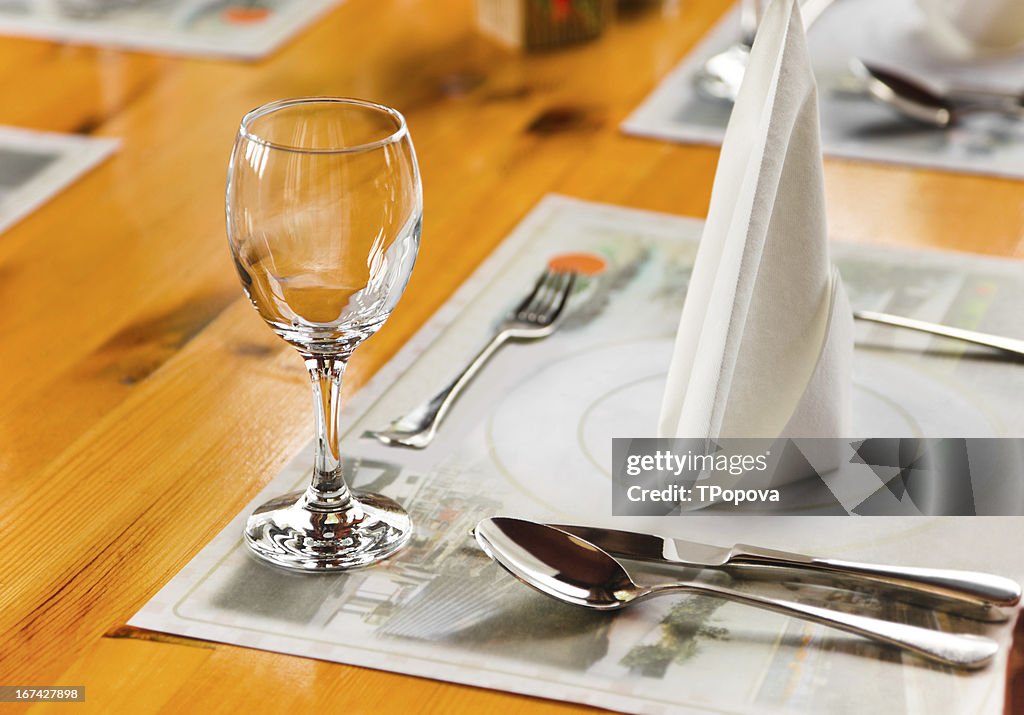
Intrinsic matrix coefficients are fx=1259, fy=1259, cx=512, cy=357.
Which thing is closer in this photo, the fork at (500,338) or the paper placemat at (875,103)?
the fork at (500,338)

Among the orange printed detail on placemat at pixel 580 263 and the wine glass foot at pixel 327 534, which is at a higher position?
the orange printed detail on placemat at pixel 580 263

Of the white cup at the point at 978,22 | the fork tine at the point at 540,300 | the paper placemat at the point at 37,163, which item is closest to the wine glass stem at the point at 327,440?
the fork tine at the point at 540,300

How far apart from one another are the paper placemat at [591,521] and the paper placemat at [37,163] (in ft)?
1.20

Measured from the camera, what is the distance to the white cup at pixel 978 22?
3.72ft

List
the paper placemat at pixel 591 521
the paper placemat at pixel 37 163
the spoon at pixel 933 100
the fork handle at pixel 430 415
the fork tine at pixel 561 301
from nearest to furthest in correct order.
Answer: the paper placemat at pixel 591 521, the fork handle at pixel 430 415, the fork tine at pixel 561 301, the paper placemat at pixel 37 163, the spoon at pixel 933 100

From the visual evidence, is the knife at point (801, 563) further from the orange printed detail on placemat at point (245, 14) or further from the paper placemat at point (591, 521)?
the orange printed detail on placemat at point (245, 14)

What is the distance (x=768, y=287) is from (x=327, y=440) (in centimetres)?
22

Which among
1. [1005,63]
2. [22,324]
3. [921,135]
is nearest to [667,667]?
[22,324]

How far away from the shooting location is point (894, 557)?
1.86 ft

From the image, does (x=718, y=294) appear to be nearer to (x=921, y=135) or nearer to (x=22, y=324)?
Result: (x=22, y=324)

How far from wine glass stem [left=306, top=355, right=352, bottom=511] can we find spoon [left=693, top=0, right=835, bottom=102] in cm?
65

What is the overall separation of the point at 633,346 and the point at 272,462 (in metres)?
0.23

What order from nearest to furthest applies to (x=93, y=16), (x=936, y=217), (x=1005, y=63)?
Answer: (x=936, y=217) < (x=1005, y=63) < (x=93, y=16)

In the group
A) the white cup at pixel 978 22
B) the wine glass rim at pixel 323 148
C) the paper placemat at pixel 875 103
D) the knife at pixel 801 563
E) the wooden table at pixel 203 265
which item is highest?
the wine glass rim at pixel 323 148
